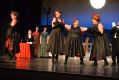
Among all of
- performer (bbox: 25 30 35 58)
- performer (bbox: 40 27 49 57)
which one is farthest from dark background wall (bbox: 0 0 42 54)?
performer (bbox: 40 27 49 57)

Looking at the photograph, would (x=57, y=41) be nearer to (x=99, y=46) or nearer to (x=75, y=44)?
(x=75, y=44)

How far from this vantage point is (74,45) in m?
9.63

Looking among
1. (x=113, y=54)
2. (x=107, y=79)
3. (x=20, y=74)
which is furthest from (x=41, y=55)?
(x=107, y=79)

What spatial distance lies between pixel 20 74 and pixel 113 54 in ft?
12.2

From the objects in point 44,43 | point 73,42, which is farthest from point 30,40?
point 73,42

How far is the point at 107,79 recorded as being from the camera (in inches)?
258

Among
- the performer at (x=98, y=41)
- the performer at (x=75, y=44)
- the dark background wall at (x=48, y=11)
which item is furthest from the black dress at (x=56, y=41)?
the dark background wall at (x=48, y=11)

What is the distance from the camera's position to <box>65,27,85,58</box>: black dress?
963 centimetres

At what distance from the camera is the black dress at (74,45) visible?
379 inches

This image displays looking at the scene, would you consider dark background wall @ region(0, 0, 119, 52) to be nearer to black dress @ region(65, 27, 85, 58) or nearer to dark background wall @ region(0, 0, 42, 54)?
dark background wall @ region(0, 0, 42, 54)

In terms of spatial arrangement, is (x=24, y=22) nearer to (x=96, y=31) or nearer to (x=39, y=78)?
(x=96, y=31)

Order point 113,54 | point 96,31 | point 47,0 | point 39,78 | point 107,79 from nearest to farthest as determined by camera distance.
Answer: point 107,79 → point 39,78 → point 96,31 → point 113,54 → point 47,0

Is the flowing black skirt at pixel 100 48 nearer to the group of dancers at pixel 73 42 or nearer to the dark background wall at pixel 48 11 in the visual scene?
the group of dancers at pixel 73 42

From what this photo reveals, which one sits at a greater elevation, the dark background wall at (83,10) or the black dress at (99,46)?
the dark background wall at (83,10)
